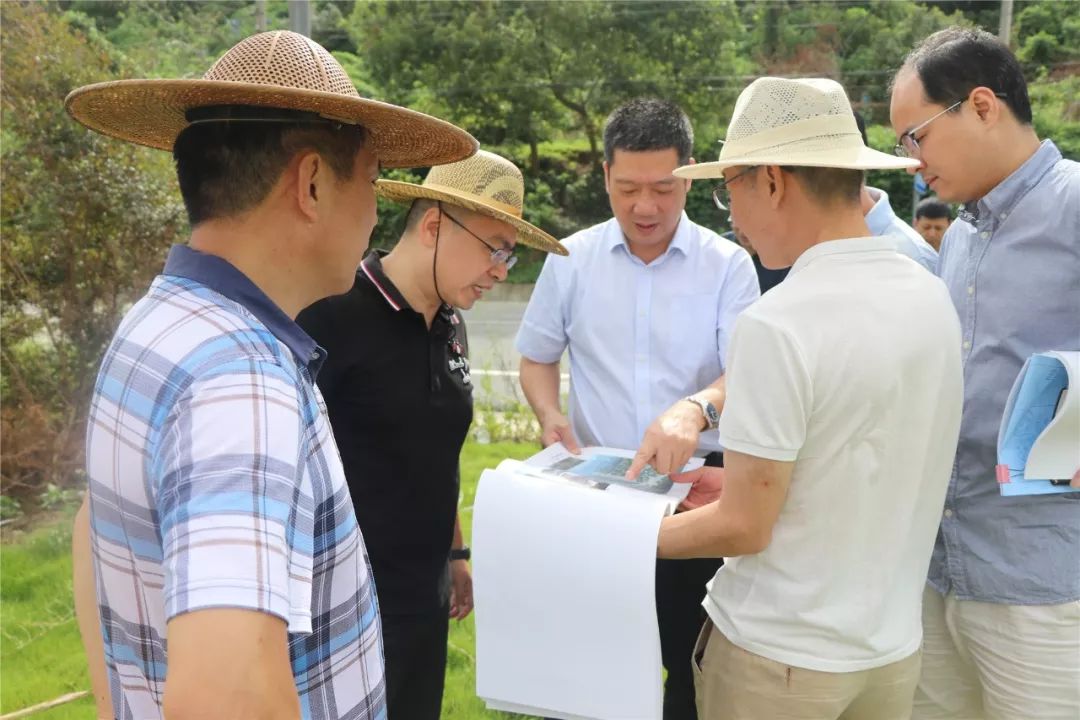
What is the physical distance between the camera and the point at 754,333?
156 cm

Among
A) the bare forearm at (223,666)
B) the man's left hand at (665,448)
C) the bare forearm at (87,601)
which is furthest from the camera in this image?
the man's left hand at (665,448)

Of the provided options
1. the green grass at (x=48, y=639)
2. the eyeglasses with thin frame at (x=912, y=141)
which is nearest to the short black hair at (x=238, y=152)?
the eyeglasses with thin frame at (x=912, y=141)

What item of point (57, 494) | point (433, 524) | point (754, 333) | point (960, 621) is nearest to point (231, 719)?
point (754, 333)

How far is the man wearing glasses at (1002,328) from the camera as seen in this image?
1.95 meters

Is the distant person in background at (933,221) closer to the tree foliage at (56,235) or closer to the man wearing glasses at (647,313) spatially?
the man wearing glasses at (647,313)

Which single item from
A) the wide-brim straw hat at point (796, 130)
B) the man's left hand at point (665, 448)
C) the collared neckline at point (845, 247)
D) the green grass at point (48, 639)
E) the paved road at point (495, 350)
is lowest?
the paved road at point (495, 350)

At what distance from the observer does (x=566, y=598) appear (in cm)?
185

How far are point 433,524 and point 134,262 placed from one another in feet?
13.0

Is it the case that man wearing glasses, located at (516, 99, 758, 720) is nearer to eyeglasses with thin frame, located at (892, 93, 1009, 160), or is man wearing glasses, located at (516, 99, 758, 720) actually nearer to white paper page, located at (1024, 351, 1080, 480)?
eyeglasses with thin frame, located at (892, 93, 1009, 160)

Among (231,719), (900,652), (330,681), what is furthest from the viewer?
(900,652)

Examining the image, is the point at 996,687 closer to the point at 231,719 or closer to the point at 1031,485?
the point at 1031,485

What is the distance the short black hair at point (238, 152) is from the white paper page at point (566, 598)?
3.04ft

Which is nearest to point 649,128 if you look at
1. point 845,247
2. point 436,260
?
point 436,260

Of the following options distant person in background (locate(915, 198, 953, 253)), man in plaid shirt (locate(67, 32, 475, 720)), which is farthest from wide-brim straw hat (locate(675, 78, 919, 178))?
distant person in background (locate(915, 198, 953, 253))
